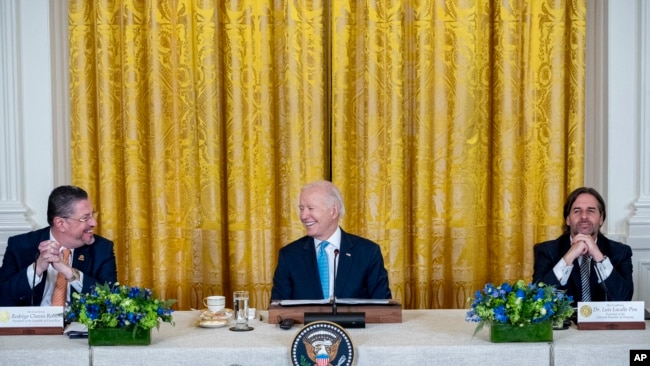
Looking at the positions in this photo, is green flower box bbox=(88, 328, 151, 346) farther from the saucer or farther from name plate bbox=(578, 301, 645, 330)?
name plate bbox=(578, 301, 645, 330)

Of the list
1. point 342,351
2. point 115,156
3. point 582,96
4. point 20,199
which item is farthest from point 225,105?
point 342,351

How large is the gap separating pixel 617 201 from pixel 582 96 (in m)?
0.64

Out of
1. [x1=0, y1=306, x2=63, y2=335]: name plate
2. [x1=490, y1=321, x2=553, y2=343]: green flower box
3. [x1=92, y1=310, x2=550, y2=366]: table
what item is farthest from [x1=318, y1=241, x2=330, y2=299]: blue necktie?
[x1=0, y1=306, x2=63, y2=335]: name plate

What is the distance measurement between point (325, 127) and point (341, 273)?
140cm

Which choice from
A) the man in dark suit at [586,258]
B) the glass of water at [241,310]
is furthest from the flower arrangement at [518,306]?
the glass of water at [241,310]

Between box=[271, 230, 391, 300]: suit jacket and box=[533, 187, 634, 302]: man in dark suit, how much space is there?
0.78 m

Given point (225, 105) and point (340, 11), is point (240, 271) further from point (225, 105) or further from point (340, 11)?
point (340, 11)

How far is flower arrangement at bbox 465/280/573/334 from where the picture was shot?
3463 millimetres

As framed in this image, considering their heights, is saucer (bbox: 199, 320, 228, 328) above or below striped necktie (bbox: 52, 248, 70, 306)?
below

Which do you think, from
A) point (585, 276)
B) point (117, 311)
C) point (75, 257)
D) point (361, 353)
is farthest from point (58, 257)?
point (585, 276)

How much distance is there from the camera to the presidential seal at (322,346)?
11.0ft

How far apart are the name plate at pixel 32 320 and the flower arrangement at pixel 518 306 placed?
161 cm

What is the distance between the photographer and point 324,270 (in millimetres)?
4480

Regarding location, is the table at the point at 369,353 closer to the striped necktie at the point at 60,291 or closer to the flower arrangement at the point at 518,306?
the flower arrangement at the point at 518,306
